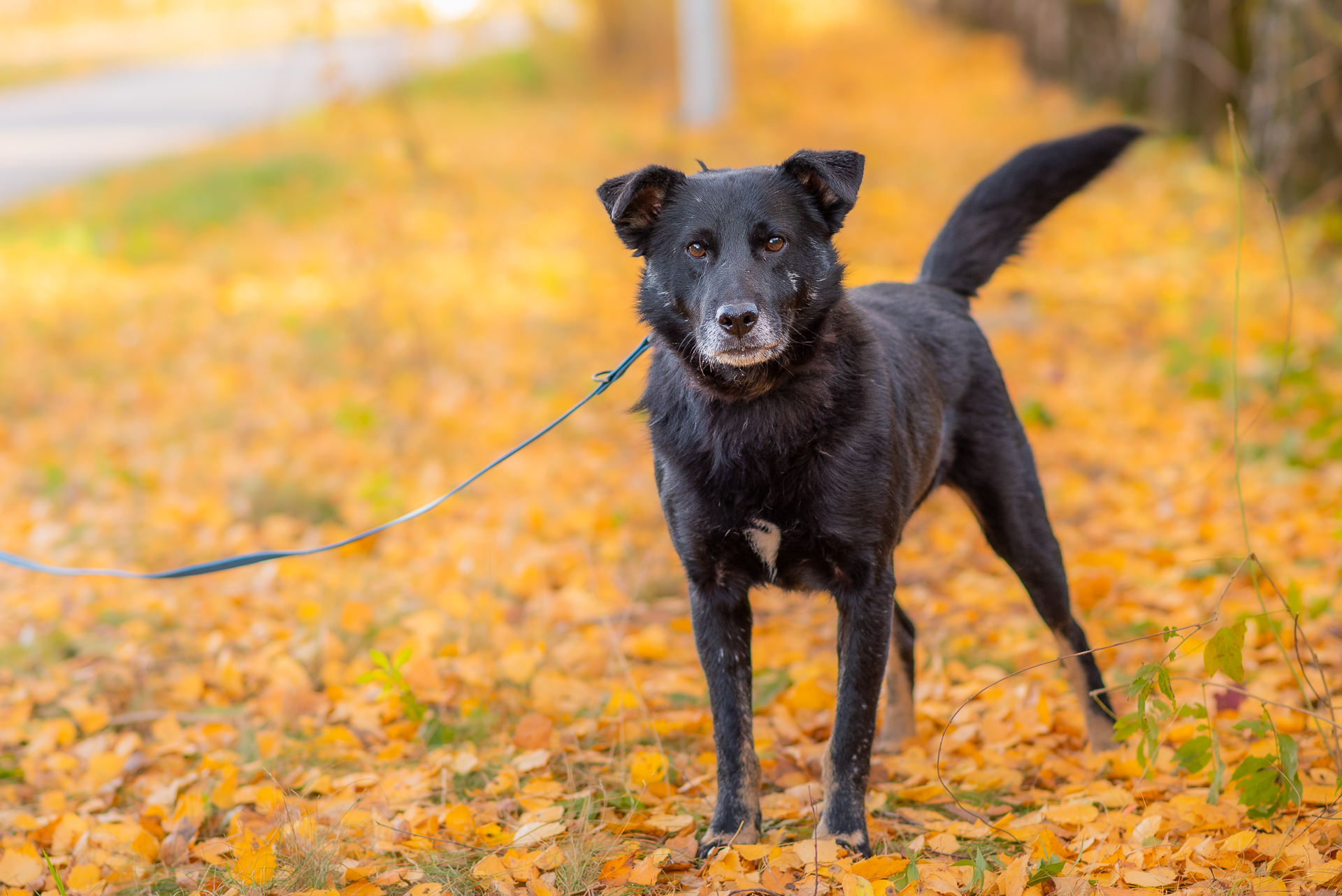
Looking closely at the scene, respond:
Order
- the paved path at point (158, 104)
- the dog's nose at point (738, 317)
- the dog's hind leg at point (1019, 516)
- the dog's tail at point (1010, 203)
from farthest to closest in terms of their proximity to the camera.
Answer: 1. the paved path at point (158, 104)
2. the dog's tail at point (1010, 203)
3. the dog's hind leg at point (1019, 516)
4. the dog's nose at point (738, 317)

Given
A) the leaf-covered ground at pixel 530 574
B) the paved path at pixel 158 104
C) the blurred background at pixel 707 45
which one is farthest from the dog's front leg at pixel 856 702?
the paved path at pixel 158 104

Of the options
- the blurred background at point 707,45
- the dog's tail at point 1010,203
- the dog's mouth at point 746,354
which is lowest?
the dog's mouth at point 746,354

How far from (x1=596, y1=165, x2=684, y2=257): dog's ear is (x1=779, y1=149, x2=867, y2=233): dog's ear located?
0.34m

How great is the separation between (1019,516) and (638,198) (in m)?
1.64

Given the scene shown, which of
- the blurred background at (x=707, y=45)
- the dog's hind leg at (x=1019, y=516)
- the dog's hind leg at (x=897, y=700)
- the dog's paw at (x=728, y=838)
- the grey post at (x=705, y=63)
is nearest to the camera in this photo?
the dog's paw at (x=728, y=838)

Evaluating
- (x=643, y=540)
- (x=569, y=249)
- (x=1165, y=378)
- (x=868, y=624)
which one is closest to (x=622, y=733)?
(x=868, y=624)

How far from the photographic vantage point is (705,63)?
1535 cm

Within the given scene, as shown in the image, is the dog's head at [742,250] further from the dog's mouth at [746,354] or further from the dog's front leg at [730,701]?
the dog's front leg at [730,701]

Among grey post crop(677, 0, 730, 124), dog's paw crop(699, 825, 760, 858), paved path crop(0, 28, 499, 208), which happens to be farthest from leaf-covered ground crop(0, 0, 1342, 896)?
grey post crop(677, 0, 730, 124)

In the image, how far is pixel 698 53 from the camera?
1541 centimetres

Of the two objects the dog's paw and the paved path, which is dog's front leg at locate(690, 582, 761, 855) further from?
the paved path

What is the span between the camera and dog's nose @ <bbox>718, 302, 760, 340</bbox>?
2914mm

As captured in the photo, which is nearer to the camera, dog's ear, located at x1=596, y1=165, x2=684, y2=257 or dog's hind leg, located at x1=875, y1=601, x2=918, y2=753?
dog's ear, located at x1=596, y1=165, x2=684, y2=257

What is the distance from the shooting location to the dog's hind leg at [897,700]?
3.80 metres
